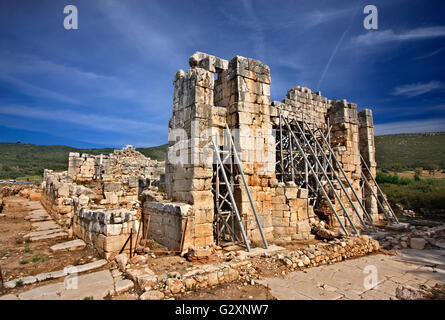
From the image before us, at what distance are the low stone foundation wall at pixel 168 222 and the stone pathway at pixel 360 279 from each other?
256 cm

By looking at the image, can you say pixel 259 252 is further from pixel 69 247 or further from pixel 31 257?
pixel 31 257

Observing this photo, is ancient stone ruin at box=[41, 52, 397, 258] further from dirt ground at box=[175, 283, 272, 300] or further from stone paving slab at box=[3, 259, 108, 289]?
dirt ground at box=[175, 283, 272, 300]

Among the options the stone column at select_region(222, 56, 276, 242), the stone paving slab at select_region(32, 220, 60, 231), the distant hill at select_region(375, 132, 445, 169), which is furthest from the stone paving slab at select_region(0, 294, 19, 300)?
the distant hill at select_region(375, 132, 445, 169)

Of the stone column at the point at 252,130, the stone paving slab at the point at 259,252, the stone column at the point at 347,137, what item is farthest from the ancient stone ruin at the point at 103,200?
the stone column at the point at 347,137

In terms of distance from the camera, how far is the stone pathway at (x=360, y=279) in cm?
438

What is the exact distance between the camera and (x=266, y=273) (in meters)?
5.28

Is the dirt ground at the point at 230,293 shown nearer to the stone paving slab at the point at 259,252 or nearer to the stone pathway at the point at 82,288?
the stone pathway at the point at 82,288

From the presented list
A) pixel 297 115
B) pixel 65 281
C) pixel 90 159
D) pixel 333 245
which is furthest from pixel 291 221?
pixel 90 159

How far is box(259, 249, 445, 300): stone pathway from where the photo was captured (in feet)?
14.4

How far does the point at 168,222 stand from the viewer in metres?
6.96

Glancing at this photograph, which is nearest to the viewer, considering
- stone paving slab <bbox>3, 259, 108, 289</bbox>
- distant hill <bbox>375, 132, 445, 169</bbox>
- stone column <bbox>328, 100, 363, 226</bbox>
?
stone paving slab <bbox>3, 259, 108, 289</bbox>

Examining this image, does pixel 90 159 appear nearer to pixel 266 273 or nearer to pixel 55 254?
pixel 55 254

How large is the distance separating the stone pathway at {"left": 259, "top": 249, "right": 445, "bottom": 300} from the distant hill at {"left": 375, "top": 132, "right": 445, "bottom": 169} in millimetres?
38182
